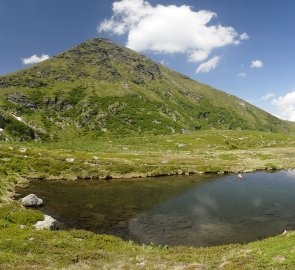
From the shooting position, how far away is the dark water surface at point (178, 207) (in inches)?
1700

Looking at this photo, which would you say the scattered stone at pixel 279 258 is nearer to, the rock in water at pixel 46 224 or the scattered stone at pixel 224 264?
the scattered stone at pixel 224 264

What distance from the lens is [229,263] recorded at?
26375 mm

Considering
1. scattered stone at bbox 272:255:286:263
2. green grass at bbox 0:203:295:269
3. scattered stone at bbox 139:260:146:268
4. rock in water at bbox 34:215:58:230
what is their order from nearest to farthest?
scattered stone at bbox 272:255:286:263
green grass at bbox 0:203:295:269
scattered stone at bbox 139:260:146:268
rock in water at bbox 34:215:58:230

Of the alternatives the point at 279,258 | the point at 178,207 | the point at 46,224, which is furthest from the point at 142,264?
the point at 178,207

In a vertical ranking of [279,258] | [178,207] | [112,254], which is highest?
[279,258]

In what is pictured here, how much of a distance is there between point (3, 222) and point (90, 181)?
42008mm

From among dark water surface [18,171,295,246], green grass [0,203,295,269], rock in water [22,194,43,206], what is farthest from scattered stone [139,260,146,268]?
rock in water [22,194,43,206]

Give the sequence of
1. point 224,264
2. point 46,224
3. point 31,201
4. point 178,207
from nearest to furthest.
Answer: point 224,264
point 46,224
point 31,201
point 178,207

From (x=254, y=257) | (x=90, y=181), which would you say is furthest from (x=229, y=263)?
(x=90, y=181)

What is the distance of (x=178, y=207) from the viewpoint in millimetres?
56594

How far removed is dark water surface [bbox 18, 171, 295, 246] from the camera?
142ft

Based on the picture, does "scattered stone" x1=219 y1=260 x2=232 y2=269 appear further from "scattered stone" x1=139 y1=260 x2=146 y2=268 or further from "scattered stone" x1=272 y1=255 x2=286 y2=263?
"scattered stone" x1=139 y1=260 x2=146 y2=268

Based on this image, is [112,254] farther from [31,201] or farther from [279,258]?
[31,201]

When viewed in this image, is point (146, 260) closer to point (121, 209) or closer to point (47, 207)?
point (121, 209)
